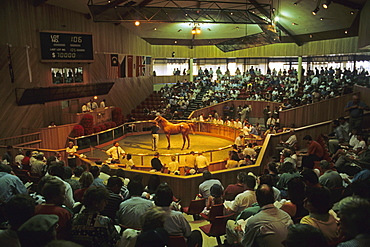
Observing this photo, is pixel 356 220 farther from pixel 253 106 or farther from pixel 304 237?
pixel 253 106

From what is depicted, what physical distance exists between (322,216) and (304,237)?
1.05 meters

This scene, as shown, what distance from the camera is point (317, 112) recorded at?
15.5 meters

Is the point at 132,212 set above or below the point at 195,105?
above

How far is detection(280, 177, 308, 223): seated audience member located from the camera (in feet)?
13.2

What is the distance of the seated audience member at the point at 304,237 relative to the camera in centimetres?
248

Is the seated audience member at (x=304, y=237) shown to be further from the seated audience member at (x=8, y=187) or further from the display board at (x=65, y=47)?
the display board at (x=65, y=47)

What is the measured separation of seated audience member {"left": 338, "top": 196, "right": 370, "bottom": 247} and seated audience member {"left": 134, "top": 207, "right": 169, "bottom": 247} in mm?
1442

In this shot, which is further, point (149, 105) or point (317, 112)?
point (149, 105)

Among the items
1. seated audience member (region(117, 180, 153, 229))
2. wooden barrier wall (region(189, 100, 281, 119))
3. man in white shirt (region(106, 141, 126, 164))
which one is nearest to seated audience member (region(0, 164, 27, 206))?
seated audience member (region(117, 180, 153, 229))

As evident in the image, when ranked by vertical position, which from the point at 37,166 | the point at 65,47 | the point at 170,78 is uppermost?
the point at 65,47

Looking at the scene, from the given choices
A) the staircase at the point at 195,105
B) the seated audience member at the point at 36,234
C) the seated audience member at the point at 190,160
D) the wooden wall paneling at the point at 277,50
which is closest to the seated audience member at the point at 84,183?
the seated audience member at the point at 36,234

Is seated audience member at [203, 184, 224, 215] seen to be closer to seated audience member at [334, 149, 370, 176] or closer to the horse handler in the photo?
seated audience member at [334, 149, 370, 176]

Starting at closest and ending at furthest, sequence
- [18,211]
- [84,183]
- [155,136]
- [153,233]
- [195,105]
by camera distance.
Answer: [153,233]
[18,211]
[84,183]
[155,136]
[195,105]

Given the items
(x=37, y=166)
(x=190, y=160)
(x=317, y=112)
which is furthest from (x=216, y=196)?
(x=317, y=112)
